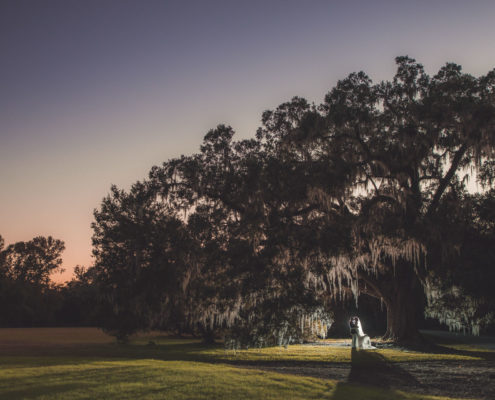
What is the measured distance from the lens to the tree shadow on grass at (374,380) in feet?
32.2

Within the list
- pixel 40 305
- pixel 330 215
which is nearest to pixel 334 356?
pixel 330 215

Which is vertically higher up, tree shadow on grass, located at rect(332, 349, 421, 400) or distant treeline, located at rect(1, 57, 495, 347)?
distant treeline, located at rect(1, 57, 495, 347)

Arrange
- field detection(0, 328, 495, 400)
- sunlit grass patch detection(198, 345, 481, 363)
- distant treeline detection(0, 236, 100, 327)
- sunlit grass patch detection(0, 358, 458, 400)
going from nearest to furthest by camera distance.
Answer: sunlit grass patch detection(0, 358, 458, 400) → field detection(0, 328, 495, 400) → sunlit grass patch detection(198, 345, 481, 363) → distant treeline detection(0, 236, 100, 327)

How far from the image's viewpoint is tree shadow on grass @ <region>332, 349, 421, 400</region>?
981cm

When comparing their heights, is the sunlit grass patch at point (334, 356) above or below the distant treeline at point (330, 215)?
below

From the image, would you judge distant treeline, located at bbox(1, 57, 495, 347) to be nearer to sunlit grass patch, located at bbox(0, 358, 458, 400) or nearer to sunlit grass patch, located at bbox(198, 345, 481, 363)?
sunlit grass patch, located at bbox(198, 345, 481, 363)

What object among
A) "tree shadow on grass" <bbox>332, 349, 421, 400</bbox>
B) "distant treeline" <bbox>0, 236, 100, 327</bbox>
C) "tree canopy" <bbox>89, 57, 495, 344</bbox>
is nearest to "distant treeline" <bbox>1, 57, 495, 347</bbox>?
"tree canopy" <bbox>89, 57, 495, 344</bbox>

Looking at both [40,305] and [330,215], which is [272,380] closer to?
[330,215]

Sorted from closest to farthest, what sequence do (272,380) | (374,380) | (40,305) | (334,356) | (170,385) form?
1. (170,385)
2. (272,380)
3. (374,380)
4. (334,356)
5. (40,305)

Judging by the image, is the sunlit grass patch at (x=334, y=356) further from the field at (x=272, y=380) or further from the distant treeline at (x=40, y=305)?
the distant treeline at (x=40, y=305)

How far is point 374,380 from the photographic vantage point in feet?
39.5

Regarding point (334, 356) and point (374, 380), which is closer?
point (374, 380)

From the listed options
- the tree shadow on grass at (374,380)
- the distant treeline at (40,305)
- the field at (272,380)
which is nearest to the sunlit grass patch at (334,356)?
the field at (272,380)

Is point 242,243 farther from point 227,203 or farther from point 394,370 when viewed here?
point 394,370
